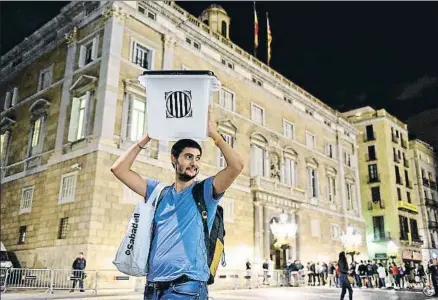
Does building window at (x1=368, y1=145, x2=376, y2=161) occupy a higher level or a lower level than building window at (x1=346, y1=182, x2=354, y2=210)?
higher

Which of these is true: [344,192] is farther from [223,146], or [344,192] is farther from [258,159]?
[223,146]

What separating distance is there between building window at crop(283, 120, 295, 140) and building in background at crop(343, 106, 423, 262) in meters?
15.7

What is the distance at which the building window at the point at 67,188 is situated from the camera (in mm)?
16781

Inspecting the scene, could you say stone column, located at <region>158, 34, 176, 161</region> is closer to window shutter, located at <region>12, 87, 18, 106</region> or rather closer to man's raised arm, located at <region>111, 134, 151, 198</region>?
window shutter, located at <region>12, 87, 18, 106</region>

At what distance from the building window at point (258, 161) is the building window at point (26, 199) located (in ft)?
41.7

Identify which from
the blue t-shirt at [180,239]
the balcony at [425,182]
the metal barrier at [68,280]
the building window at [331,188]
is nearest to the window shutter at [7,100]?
the metal barrier at [68,280]

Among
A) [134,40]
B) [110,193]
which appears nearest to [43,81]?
[134,40]

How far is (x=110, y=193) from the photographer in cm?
1611

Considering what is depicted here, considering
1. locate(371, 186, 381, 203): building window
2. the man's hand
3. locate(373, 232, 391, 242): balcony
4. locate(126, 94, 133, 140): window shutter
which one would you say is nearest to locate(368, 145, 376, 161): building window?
locate(371, 186, 381, 203): building window

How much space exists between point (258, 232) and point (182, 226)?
2101cm

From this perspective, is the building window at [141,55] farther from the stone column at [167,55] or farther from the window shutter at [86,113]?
the window shutter at [86,113]

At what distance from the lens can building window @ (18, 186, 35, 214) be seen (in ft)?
63.9

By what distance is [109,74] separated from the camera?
56.7 feet

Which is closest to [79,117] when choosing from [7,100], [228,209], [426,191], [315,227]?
[228,209]
